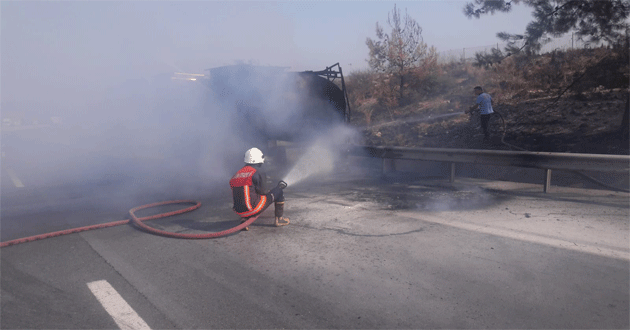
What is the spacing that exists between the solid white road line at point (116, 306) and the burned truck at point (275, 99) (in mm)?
7847

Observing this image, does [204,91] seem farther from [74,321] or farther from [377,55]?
[377,55]

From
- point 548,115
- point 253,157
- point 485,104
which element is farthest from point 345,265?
point 548,115

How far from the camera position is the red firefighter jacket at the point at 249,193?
20.0 ft

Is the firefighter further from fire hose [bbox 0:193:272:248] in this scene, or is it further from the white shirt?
the white shirt

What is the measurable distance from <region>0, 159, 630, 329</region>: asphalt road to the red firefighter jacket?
334 millimetres

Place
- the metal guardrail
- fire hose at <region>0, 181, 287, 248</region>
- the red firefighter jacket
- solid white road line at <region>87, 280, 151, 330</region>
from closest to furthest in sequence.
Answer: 1. solid white road line at <region>87, 280, 151, 330</region>
2. fire hose at <region>0, 181, 287, 248</region>
3. the red firefighter jacket
4. the metal guardrail

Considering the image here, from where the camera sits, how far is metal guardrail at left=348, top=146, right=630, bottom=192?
7023 mm

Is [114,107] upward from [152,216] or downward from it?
upward

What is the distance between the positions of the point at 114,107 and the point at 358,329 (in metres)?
14.2

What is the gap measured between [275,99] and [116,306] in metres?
8.38

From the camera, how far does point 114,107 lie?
49.3 ft

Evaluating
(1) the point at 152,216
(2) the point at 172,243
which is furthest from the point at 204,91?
(2) the point at 172,243

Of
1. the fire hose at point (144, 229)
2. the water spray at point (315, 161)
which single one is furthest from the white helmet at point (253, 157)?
the water spray at point (315, 161)

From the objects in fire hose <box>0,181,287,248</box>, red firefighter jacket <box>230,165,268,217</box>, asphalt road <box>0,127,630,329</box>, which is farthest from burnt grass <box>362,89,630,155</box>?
fire hose <box>0,181,287,248</box>
